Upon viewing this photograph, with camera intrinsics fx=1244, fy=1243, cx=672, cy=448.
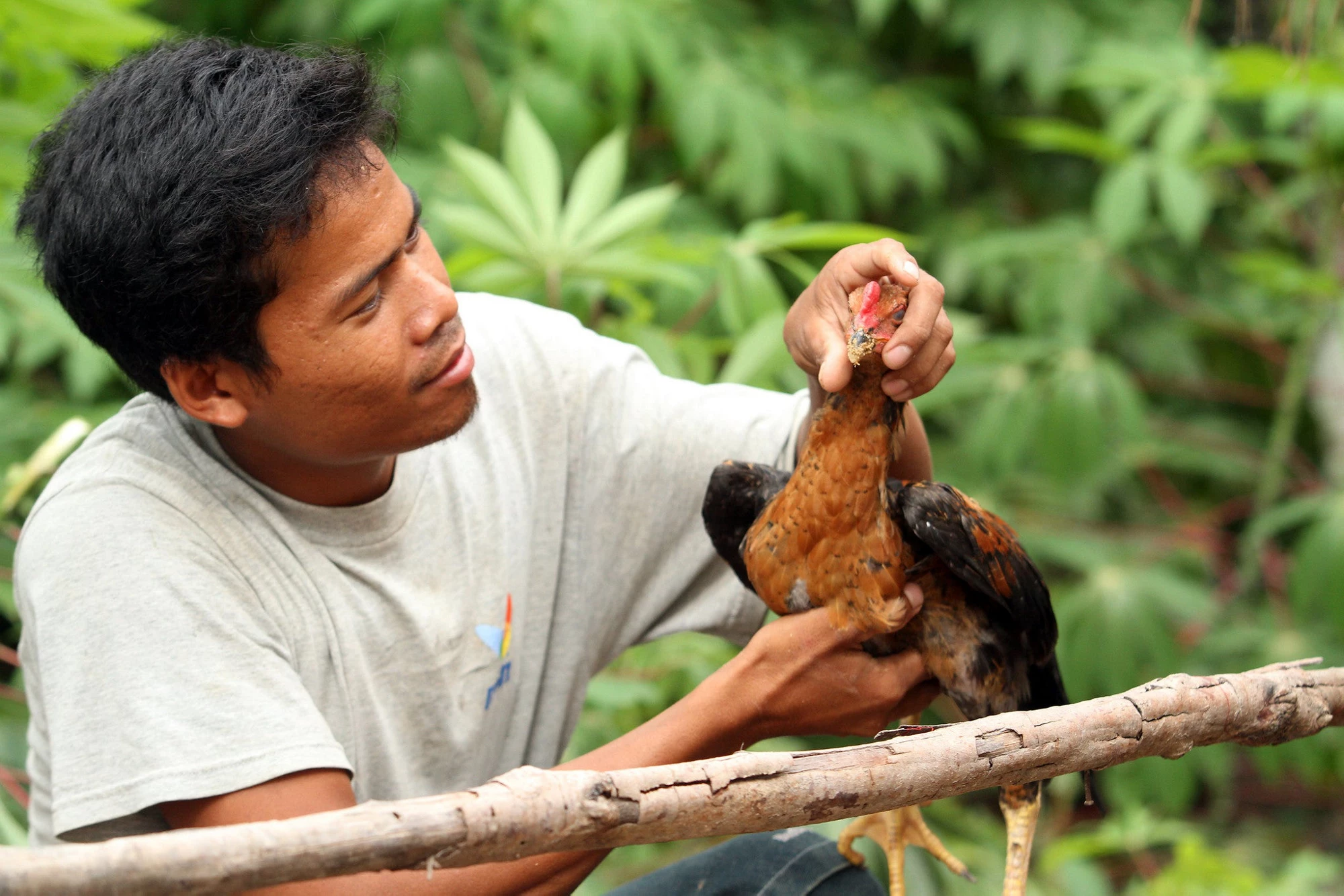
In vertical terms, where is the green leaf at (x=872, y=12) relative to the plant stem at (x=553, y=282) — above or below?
above

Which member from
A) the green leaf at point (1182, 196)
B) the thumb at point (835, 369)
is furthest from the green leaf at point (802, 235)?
the green leaf at point (1182, 196)

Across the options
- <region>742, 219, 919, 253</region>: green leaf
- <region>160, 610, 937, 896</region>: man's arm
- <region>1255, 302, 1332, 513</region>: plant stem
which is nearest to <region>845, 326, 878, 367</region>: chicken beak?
<region>160, 610, 937, 896</region>: man's arm

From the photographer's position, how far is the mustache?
161cm

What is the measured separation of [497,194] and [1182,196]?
2.14 metres

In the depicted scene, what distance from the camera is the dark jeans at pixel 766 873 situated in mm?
1868

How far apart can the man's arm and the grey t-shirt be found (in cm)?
4

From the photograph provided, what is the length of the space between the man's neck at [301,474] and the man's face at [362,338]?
40 mm

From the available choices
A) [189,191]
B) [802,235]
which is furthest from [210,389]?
[802,235]

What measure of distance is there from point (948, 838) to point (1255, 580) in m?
1.63

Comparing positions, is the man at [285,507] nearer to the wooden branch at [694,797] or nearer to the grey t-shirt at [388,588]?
the grey t-shirt at [388,588]

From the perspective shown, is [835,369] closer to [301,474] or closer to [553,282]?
[301,474]

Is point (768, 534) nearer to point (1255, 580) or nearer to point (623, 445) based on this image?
point (623, 445)

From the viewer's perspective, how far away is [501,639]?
1903 mm

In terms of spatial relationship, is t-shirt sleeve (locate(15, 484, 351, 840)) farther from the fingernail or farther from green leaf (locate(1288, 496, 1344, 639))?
green leaf (locate(1288, 496, 1344, 639))
